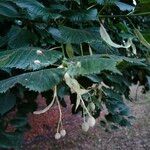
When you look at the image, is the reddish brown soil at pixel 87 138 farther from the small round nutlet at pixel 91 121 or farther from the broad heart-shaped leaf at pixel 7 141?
the small round nutlet at pixel 91 121

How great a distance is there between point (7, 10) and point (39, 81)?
0.64 metres

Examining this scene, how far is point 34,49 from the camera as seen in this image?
1070 millimetres

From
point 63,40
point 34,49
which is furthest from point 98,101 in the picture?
point 34,49

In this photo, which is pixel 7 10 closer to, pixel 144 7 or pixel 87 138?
pixel 144 7

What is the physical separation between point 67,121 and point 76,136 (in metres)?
0.84

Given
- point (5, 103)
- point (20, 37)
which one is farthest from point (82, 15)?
point (5, 103)

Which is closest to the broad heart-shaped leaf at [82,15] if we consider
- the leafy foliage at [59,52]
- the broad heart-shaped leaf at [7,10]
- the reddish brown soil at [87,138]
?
the leafy foliage at [59,52]

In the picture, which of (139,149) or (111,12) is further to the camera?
(139,149)

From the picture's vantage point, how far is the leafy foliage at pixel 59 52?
887mm

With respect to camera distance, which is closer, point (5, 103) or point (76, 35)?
point (76, 35)

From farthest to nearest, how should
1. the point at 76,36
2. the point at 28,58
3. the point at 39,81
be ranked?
the point at 76,36, the point at 28,58, the point at 39,81

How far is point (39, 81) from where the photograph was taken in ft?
2.76

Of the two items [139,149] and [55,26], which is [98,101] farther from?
[139,149]

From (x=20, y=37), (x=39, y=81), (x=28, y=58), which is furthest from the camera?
(x=20, y=37)
